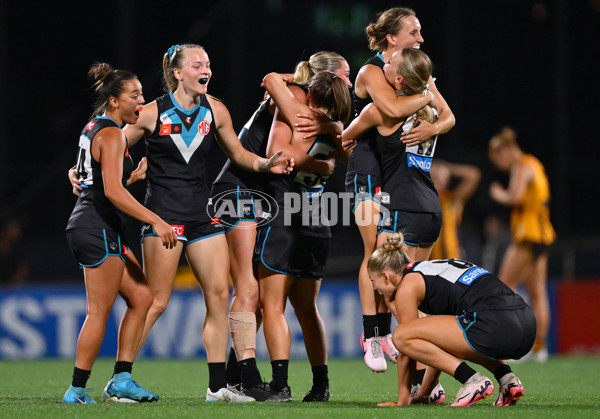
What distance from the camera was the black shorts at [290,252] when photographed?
5.68 m

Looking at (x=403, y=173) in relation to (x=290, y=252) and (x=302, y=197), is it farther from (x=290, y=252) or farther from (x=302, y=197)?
(x=290, y=252)

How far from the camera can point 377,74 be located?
5.80 m

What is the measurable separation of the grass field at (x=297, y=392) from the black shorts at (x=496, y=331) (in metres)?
0.33

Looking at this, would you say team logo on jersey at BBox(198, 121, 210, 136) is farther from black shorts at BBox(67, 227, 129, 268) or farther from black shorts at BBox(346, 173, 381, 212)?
black shorts at BBox(346, 173, 381, 212)

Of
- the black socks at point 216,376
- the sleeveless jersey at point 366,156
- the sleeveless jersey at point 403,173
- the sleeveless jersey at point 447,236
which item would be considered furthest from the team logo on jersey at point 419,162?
the sleeveless jersey at point 447,236

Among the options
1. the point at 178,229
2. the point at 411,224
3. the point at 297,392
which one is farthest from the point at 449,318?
the point at 178,229

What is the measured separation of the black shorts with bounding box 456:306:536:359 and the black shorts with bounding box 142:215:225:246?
5.23 ft

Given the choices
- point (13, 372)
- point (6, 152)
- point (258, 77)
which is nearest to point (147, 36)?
point (258, 77)

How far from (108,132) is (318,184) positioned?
1.42 m

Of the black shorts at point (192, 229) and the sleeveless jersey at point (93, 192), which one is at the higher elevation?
the sleeveless jersey at point (93, 192)

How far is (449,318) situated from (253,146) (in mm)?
1812

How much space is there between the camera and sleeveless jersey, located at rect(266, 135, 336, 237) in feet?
18.9

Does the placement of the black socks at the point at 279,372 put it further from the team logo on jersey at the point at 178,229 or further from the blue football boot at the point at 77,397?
the blue football boot at the point at 77,397

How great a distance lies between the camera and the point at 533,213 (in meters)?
10.2
